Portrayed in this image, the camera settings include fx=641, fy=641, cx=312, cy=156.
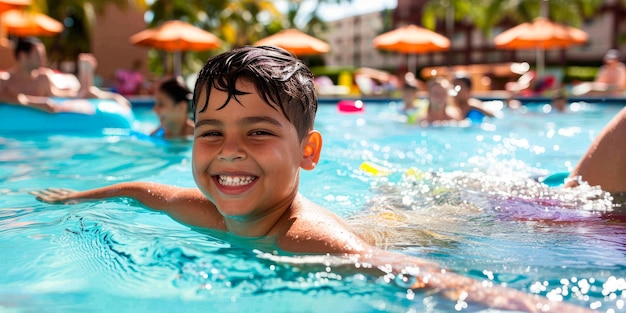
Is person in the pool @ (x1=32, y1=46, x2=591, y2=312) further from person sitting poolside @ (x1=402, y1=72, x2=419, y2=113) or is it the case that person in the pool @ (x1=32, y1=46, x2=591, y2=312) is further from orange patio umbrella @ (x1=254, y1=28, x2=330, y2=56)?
orange patio umbrella @ (x1=254, y1=28, x2=330, y2=56)

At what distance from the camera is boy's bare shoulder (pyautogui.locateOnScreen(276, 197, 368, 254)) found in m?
2.26

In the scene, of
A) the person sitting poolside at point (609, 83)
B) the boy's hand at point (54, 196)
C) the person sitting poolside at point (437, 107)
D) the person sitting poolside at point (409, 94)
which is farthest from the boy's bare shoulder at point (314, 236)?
the person sitting poolside at point (609, 83)

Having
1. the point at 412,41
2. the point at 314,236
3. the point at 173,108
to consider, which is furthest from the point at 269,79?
the point at 412,41

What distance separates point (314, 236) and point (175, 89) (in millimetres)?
4742

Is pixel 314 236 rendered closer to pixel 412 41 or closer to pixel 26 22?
pixel 26 22

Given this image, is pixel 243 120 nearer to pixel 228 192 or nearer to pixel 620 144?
pixel 228 192

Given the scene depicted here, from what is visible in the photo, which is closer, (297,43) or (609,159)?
(609,159)

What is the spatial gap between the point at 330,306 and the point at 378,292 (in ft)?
0.60

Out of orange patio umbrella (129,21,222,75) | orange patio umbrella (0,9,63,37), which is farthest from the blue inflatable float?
orange patio umbrella (0,9,63,37)

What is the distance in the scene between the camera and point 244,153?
7.26 ft

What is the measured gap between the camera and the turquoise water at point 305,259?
82.0 inches

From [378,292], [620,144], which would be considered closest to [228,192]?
[378,292]

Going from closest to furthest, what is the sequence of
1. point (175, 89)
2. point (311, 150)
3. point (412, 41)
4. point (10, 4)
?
point (311, 150) → point (175, 89) → point (10, 4) → point (412, 41)

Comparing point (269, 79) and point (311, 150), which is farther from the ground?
point (269, 79)
